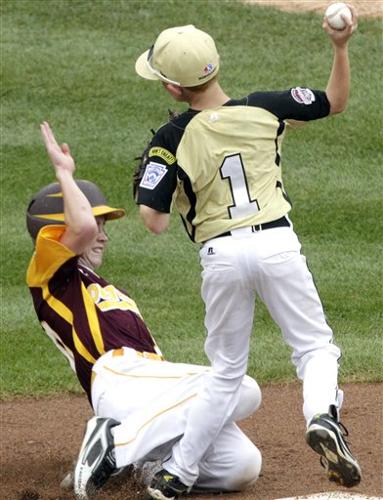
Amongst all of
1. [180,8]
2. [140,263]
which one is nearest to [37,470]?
[140,263]

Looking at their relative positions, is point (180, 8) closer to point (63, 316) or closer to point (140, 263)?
point (140, 263)

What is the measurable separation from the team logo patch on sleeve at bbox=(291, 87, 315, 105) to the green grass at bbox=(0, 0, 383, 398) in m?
2.64

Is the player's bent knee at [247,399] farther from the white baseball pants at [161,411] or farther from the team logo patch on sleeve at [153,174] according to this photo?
the team logo patch on sleeve at [153,174]

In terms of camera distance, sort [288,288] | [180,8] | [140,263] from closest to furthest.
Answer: [288,288], [140,263], [180,8]

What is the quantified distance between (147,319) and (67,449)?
231 centimetres

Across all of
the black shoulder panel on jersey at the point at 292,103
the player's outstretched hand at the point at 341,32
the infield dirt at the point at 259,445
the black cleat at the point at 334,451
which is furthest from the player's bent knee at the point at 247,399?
the player's outstretched hand at the point at 341,32

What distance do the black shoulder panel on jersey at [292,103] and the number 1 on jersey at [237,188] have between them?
280mm

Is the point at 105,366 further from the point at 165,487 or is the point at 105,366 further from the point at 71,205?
the point at 71,205

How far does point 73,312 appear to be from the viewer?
571cm

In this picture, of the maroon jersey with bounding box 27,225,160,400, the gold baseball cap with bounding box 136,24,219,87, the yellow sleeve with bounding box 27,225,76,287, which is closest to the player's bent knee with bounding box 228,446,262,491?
the maroon jersey with bounding box 27,225,160,400

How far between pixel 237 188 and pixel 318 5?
11150 mm

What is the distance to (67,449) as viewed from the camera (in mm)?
6531

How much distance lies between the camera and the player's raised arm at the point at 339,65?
526 centimetres

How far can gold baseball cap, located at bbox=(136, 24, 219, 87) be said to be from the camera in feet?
17.0
